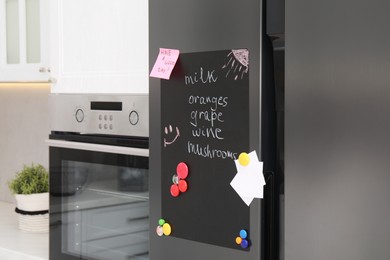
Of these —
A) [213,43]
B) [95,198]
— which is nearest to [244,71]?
[213,43]

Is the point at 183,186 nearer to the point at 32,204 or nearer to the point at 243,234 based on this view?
the point at 243,234

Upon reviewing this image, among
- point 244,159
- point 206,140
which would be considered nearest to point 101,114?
point 206,140

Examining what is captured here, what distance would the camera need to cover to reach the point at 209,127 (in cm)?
152

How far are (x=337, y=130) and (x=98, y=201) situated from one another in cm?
100

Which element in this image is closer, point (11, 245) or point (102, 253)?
point (102, 253)

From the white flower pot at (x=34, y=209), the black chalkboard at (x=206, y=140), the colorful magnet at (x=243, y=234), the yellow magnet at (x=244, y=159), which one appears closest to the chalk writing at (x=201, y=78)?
the black chalkboard at (x=206, y=140)

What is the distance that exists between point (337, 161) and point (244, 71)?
0.31 metres

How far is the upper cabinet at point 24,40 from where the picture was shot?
8.25 ft

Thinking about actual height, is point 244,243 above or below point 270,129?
below

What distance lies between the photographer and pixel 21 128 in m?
3.38

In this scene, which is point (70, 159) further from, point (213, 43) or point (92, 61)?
point (213, 43)

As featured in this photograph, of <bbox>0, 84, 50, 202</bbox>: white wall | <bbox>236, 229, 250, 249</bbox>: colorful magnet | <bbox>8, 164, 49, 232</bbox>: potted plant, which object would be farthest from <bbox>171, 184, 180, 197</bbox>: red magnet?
<bbox>0, 84, 50, 202</bbox>: white wall

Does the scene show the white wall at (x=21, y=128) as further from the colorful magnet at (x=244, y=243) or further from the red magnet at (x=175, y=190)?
the colorful magnet at (x=244, y=243)

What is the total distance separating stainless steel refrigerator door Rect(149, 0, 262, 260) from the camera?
56.2 inches
